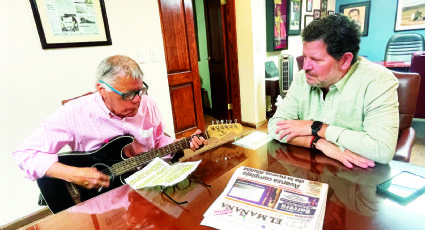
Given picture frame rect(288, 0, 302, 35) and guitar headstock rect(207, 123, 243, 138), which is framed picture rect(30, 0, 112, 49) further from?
picture frame rect(288, 0, 302, 35)

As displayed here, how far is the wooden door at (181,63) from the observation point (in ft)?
8.54

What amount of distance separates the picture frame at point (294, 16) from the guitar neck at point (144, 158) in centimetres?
324

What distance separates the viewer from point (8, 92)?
5.49ft

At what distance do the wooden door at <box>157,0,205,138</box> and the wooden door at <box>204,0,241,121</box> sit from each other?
71 cm

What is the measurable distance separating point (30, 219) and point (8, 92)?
98 cm

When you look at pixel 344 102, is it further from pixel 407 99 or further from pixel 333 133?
pixel 407 99

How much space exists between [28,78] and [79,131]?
94 cm

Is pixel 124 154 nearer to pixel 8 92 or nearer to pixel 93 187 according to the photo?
pixel 93 187

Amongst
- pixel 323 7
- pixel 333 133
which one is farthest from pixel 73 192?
pixel 323 7

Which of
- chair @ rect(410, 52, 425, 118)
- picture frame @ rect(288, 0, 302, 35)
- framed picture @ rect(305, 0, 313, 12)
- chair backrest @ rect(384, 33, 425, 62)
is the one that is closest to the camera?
chair @ rect(410, 52, 425, 118)

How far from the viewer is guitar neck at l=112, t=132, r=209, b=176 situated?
3.95 ft

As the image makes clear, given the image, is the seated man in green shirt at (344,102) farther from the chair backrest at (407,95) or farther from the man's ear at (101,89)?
the man's ear at (101,89)

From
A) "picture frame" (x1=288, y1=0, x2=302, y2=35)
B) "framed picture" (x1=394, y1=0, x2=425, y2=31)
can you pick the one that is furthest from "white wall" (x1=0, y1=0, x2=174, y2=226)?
"framed picture" (x1=394, y1=0, x2=425, y2=31)

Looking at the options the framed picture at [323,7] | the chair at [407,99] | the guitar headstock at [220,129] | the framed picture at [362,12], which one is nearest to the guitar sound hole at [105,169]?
the guitar headstock at [220,129]
